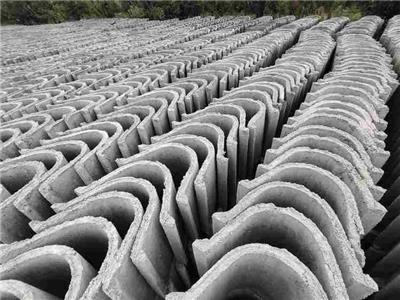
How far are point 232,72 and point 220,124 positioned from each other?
5.91 ft

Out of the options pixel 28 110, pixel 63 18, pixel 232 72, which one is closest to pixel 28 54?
pixel 28 110

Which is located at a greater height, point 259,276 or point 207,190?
point 259,276

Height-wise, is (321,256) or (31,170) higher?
(321,256)

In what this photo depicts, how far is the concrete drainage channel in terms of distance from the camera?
1.60m

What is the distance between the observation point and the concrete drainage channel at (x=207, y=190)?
1603 millimetres

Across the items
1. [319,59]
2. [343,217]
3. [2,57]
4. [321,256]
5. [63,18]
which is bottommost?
[63,18]

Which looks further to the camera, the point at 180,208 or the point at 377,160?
the point at 377,160

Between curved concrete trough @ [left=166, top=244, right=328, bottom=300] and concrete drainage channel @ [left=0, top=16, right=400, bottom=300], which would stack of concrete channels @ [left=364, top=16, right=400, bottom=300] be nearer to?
concrete drainage channel @ [left=0, top=16, right=400, bottom=300]

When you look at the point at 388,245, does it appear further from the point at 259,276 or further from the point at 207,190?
the point at 207,190

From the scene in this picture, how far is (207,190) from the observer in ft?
7.97

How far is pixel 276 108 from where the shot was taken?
3.31 metres

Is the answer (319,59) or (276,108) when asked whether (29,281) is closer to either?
(276,108)

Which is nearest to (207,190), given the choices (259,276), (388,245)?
(259,276)

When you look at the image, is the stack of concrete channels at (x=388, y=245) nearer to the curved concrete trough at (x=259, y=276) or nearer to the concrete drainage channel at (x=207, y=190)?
the concrete drainage channel at (x=207, y=190)
